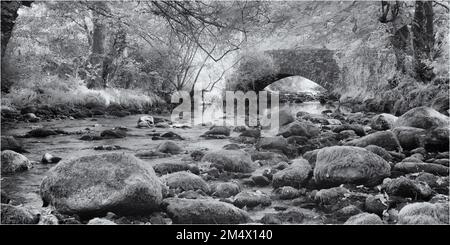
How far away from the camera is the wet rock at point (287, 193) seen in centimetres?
468

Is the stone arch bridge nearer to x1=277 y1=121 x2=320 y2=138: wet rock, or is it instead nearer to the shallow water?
the shallow water

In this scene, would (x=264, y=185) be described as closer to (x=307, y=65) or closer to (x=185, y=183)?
(x=185, y=183)

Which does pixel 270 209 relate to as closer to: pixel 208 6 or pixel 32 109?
pixel 208 6

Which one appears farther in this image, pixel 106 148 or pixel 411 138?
pixel 106 148

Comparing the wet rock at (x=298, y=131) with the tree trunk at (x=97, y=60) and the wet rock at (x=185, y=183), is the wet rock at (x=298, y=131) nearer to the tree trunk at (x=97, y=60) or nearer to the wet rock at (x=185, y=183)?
the wet rock at (x=185, y=183)

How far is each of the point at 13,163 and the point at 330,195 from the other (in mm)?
4327

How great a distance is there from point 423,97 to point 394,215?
31.7 feet

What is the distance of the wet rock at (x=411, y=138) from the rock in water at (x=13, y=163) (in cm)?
626

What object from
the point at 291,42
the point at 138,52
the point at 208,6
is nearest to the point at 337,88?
the point at 291,42

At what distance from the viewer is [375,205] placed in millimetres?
4031

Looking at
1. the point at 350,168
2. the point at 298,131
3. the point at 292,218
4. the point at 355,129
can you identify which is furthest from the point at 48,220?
the point at 355,129

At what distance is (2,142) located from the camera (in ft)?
23.4

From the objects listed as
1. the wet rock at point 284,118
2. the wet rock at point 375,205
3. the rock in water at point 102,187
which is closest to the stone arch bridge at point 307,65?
the wet rock at point 284,118

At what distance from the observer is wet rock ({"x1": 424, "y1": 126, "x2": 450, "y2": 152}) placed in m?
6.85
